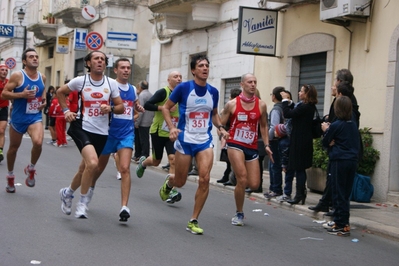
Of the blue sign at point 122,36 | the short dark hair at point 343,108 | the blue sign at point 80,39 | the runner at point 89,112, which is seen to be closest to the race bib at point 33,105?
the runner at point 89,112

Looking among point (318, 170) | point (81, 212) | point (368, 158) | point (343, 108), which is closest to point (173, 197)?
point (81, 212)

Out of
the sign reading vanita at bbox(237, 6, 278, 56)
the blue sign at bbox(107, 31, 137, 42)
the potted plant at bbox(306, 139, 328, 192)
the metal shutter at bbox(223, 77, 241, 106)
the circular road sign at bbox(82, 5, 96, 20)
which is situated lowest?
the potted plant at bbox(306, 139, 328, 192)

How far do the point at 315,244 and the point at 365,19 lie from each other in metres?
6.42

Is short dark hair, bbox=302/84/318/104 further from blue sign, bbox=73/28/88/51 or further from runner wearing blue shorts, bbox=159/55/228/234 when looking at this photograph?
blue sign, bbox=73/28/88/51

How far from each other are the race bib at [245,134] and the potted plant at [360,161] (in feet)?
12.0

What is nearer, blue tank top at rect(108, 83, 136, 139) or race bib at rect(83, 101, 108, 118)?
race bib at rect(83, 101, 108, 118)

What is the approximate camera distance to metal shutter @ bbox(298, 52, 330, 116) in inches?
609

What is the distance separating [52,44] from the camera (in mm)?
40656

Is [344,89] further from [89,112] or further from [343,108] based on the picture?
[89,112]

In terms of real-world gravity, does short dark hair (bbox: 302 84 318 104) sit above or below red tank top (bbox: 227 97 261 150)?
above

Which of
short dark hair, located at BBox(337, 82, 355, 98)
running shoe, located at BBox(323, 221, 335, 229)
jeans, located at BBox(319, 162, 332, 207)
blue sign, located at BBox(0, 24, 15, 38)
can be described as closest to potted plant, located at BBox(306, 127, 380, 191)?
jeans, located at BBox(319, 162, 332, 207)

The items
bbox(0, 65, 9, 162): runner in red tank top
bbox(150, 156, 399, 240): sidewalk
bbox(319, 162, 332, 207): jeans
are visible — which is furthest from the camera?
bbox(0, 65, 9, 162): runner in red tank top

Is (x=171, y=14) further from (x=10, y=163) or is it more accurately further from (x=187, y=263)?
(x=187, y=263)

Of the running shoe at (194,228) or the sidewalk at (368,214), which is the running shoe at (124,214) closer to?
the running shoe at (194,228)
